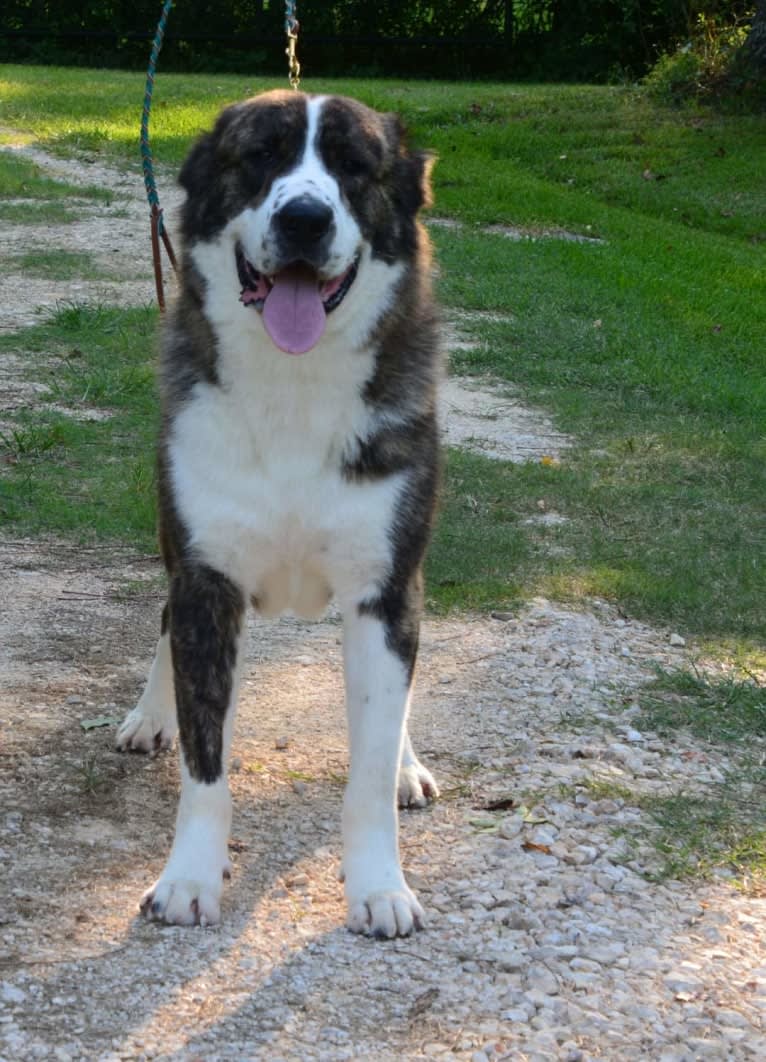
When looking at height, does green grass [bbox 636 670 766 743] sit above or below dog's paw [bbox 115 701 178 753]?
below

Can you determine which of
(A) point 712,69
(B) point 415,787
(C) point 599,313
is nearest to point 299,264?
(B) point 415,787

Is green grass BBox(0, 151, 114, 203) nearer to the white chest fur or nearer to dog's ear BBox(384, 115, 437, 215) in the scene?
dog's ear BBox(384, 115, 437, 215)

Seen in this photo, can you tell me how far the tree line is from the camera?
21.3 m

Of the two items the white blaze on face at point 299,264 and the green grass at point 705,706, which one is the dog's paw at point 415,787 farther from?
the white blaze on face at point 299,264

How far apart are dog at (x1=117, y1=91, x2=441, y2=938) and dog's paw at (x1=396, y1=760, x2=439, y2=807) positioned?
44cm

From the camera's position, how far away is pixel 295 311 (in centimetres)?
327

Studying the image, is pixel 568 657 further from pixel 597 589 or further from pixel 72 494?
pixel 72 494

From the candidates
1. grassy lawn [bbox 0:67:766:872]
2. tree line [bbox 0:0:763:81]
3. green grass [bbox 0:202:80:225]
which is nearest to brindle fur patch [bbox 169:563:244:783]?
grassy lawn [bbox 0:67:766:872]

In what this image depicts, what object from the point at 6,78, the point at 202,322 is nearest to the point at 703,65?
the point at 6,78

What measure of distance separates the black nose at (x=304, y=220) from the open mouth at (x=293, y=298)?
78 millimetres

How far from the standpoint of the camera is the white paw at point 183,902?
316cm

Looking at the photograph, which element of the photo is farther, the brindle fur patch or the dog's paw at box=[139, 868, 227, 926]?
the brindle fur patch

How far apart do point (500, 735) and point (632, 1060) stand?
1.45m

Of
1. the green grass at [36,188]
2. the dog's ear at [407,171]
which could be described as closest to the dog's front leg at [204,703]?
the dog's ear at [407,171]
